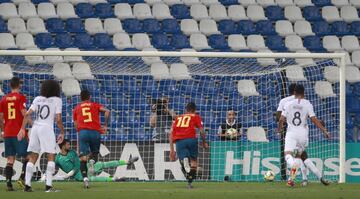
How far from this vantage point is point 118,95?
80.2 ft

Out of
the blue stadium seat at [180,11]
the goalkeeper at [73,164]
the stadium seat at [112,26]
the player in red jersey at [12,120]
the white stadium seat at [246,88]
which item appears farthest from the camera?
the blue stadium seat at [180,11]

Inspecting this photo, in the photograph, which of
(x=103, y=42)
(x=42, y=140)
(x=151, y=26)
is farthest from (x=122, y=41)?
(x=42, y=140)

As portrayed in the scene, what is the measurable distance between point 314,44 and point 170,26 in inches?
164

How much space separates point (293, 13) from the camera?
30719mm

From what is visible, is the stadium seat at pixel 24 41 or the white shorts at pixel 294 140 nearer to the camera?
the white shorts at pixel 294 140

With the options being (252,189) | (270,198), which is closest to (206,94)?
(252,189)

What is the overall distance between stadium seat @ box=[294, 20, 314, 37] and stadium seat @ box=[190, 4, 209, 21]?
2637mm

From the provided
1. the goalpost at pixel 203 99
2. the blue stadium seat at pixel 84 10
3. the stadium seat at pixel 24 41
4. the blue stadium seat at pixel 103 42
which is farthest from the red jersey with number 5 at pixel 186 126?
the blue stadium seat at pixel 84 10

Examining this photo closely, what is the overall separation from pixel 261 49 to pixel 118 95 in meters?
6.00

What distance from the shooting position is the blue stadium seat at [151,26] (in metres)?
29.1

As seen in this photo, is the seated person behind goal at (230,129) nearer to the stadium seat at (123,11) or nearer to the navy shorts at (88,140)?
the navy shorts at (88,140)

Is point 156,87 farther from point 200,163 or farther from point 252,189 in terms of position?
point 252,189

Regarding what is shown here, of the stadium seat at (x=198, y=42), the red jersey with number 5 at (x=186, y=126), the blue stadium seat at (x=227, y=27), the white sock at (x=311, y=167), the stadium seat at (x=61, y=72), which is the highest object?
the blue stadium seat at (x=227, y=27)

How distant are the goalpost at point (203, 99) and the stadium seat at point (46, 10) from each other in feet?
9.38
